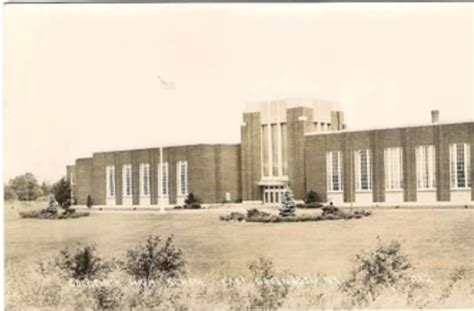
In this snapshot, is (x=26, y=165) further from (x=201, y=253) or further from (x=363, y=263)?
(x=363, y=263)

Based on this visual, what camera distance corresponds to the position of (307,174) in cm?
895

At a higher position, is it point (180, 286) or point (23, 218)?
point (23, 218)

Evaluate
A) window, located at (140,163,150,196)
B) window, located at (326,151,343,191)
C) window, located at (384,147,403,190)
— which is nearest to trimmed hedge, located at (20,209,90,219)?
window, located at (140,163,150,196)

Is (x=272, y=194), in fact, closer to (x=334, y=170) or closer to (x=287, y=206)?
(x=287, y=206)

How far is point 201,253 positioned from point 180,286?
0.37m

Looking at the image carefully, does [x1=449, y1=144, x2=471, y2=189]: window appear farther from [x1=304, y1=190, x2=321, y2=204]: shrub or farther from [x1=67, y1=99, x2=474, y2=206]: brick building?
[x1=304, y1=190, x2=321, y2=204]: shrub

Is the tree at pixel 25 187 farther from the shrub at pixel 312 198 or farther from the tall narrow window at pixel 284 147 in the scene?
the shrub at pixel 312 198

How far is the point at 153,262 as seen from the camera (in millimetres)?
8477

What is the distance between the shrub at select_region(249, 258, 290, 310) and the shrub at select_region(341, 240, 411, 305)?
24.2 inches

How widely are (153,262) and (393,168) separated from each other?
260cm

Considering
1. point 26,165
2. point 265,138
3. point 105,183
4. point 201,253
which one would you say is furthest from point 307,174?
point 26,165

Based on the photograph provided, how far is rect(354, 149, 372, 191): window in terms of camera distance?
882 cm

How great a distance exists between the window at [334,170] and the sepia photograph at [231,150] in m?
0.03

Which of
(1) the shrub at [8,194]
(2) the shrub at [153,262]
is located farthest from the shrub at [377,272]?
(1) the shrub at [8,194]
